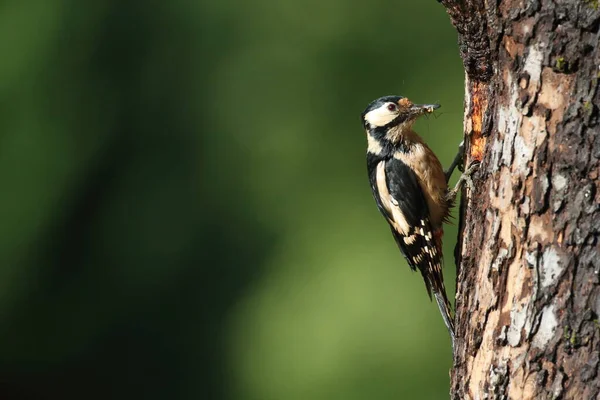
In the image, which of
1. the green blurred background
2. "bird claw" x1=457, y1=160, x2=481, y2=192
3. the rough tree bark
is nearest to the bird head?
"bird claw" x1=457, y1=160, x2=481, y2=192

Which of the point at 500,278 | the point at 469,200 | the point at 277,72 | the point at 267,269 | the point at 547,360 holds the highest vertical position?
the point at 277,72

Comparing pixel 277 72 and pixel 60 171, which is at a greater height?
pixel 277 72

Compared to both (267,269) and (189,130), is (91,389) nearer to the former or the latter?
(267,269)

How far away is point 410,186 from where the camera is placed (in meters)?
3.38

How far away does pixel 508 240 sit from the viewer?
2.32 m

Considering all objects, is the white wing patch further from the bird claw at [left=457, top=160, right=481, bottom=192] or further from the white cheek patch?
the bird claw at [left=457, top=160, right=481, bottom=192]

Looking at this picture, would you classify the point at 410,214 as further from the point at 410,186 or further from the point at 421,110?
the point at 421,110

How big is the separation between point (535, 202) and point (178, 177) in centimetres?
487

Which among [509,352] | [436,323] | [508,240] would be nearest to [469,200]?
[508,240]

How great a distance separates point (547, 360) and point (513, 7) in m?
0.90

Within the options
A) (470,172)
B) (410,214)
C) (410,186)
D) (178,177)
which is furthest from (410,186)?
(178,177)

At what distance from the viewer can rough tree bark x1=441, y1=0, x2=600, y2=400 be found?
214cm

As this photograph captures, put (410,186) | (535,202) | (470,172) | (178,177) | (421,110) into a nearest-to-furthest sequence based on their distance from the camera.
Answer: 1. (535,202)
2. (470,172)
3. (410,186)
4. (421,110)
5. (178,177)

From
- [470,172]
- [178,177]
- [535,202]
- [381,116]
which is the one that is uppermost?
[178,177]
